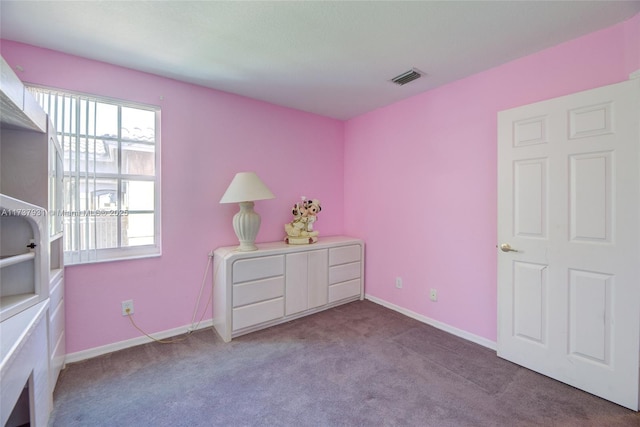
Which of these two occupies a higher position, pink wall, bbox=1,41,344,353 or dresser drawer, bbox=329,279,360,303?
pink wall, bbox=1,41,344,353

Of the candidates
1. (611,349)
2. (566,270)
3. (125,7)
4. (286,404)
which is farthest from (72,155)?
(611,349)

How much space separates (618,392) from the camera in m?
1.60

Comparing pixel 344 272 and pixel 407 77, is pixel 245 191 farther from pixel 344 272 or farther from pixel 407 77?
pixel 407 77

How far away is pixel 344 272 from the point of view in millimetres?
3178

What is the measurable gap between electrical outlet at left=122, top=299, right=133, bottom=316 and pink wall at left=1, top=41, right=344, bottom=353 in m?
0.03

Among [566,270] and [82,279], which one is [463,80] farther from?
[82,279]

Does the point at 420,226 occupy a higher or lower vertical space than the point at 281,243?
higher

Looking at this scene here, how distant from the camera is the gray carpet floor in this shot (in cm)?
152

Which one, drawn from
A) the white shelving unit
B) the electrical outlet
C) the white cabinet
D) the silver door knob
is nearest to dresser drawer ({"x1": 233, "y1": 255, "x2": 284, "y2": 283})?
the white cabinet

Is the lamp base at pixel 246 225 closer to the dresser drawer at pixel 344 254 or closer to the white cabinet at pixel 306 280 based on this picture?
the white cabinet at pixel 306 280

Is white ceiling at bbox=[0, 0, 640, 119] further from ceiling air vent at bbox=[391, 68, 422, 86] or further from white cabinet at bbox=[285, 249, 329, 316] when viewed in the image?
white cabinet at bbox=[285, 249, 329, 316]

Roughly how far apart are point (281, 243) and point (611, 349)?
8.73 ft

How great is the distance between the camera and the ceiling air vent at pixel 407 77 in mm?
2288

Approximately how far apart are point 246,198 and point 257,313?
1.09m
